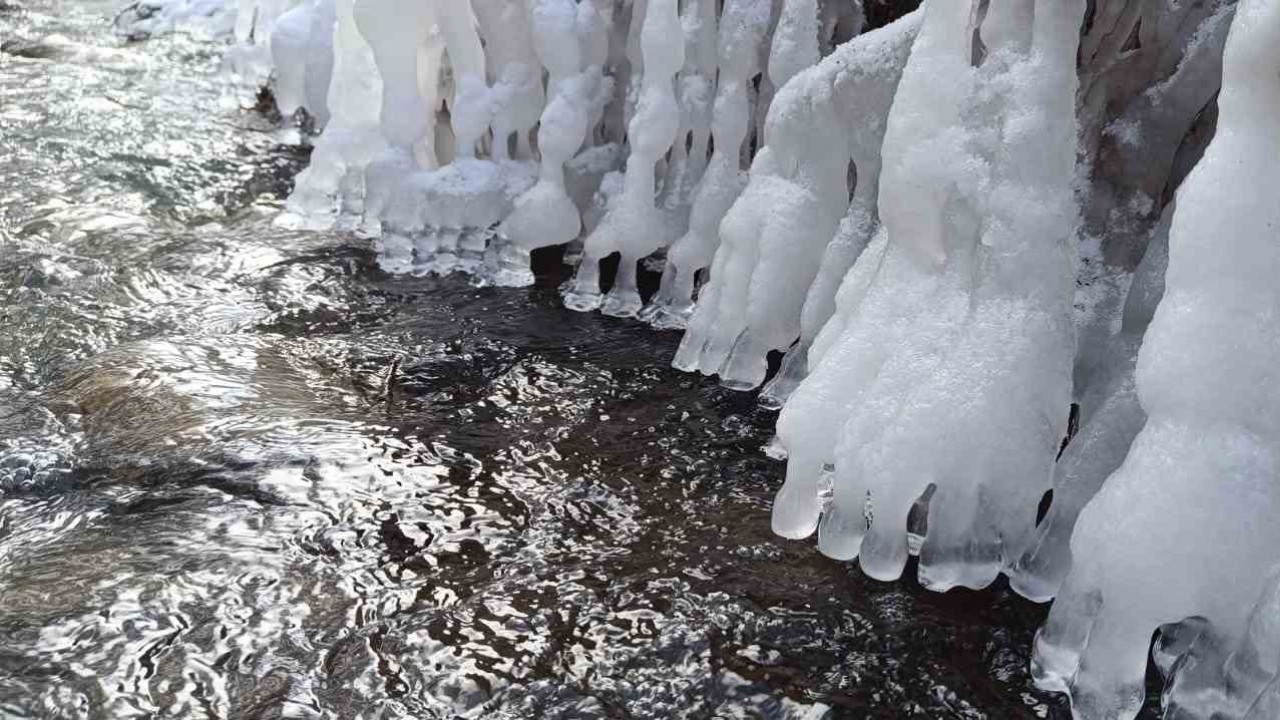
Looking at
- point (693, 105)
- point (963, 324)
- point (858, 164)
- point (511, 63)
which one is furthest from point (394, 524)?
point (511, 63)

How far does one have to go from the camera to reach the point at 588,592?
2.59 m

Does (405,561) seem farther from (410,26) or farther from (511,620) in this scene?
(410,26)

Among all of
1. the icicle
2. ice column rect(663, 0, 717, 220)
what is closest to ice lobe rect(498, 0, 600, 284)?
ice column rect(663, 0, 717, 220)

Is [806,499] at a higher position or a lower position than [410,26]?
lower

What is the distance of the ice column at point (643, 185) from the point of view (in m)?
3.94

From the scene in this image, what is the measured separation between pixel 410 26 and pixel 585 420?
2.03 metres

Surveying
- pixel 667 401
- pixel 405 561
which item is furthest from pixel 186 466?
pixel 667 401

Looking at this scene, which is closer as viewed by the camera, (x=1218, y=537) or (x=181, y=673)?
(x=1218, y=537)

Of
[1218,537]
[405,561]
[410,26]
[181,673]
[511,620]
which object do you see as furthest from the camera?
[410,26]

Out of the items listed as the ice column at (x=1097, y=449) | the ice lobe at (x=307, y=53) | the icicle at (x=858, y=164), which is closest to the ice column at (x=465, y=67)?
the ice lobe at (x=307, y=53)

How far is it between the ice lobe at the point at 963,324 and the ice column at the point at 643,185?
138 cm

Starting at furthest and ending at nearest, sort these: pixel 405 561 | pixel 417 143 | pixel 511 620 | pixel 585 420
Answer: pixel 417 143
pixel 585 420
pixel 405 561
pixel 511 620

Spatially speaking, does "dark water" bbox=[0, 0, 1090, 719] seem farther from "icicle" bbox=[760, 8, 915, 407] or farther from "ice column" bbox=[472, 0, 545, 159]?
"ice column" bbox=[472, 0, 545, 159]

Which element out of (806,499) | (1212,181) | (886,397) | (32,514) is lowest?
(32,514)
